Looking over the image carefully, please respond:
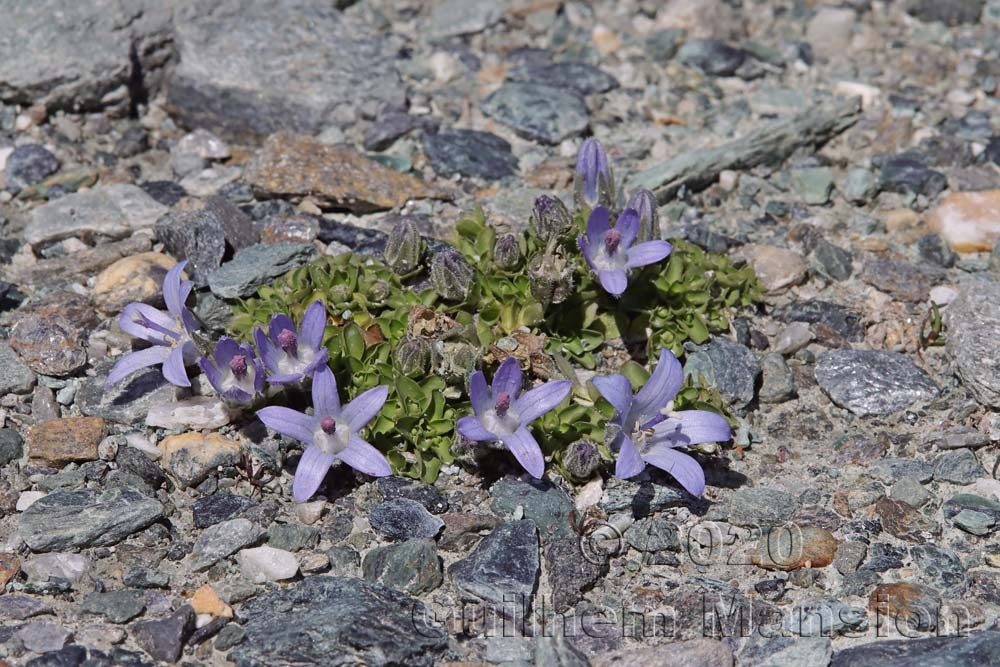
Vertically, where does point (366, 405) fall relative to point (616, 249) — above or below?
below

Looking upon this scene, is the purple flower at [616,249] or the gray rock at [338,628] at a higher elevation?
the purple flower at [616,249]

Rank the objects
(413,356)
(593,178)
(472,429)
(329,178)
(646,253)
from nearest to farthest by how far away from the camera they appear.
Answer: (472,429) → (413,356) → (646,253) → (593,178) → (329,178)

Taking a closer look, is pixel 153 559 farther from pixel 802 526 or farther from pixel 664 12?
pixel 664 12

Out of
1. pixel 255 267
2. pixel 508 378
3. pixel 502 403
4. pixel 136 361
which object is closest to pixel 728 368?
pixel 508 378

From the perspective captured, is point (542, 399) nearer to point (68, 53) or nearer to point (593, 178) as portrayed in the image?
point (593, 178)

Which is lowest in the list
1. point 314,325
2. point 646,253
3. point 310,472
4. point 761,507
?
point 761,507

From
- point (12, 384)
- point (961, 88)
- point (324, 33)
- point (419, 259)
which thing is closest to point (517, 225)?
point (419, 259)

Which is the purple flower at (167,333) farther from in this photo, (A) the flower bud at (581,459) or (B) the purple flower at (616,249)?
(B) the purple flower at (616,249)

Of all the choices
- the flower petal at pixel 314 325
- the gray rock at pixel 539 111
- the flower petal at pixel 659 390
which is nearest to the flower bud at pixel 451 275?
the flower petal at pixel 314 325
